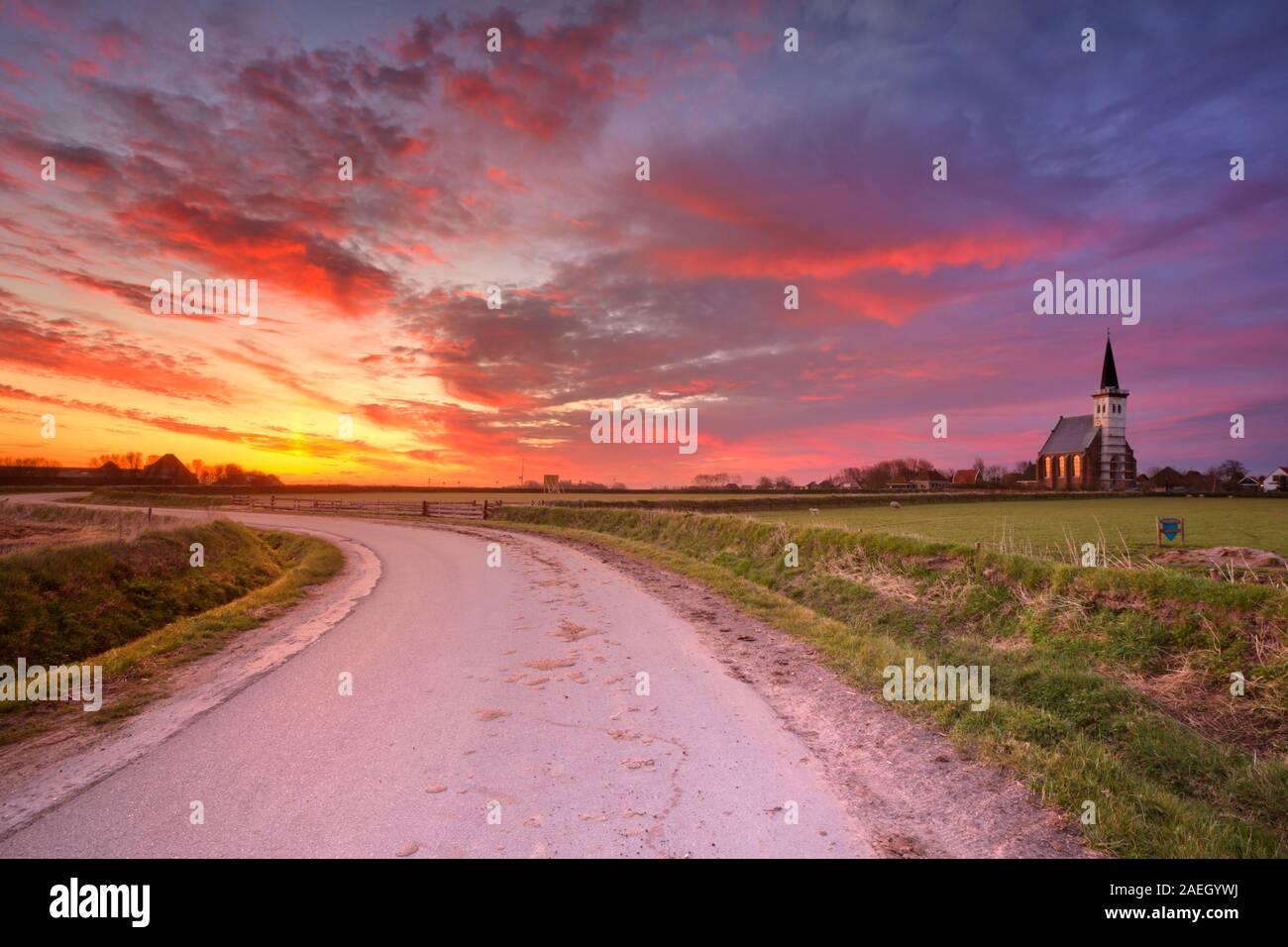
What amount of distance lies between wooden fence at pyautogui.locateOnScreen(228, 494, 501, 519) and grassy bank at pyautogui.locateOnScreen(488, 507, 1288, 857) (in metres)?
38.2

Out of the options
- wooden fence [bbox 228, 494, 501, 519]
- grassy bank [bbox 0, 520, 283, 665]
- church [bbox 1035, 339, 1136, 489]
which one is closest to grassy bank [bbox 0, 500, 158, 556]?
grassy bank [bbox 0, 520, 283, 665]

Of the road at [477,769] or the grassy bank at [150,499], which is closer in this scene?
the road at [477,769]

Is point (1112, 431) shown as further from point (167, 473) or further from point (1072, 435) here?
point (167, 473)

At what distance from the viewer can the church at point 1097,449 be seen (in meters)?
122

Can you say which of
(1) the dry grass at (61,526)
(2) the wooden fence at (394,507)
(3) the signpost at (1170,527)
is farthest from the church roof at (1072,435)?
(1) the dry grass at (61,526)

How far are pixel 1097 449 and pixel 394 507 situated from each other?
133734mm

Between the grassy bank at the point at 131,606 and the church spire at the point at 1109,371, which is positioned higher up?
the church spire at the point at 1109,371

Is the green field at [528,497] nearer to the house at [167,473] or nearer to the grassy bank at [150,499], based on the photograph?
the grassy bank at [150,499]

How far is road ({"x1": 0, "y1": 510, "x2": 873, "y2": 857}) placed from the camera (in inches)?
165

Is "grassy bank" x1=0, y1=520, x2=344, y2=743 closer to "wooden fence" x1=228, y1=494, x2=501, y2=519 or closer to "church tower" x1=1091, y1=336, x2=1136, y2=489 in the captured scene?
"wooden fence" x1=228, y1=494, x2=501, y2=519

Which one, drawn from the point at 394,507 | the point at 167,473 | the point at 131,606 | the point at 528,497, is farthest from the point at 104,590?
the point at 167,473

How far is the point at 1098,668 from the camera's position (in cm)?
907
